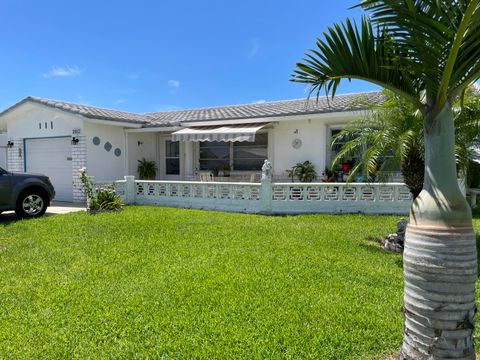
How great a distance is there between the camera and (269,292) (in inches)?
214

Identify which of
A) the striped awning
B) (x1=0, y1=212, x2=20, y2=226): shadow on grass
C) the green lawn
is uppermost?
the striped awning

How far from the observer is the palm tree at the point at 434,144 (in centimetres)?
286

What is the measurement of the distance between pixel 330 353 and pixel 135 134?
59.0 feet

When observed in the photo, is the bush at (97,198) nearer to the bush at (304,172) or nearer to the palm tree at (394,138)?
the bush at (304,172)

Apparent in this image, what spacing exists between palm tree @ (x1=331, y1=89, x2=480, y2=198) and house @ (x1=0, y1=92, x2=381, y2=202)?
18.3 ft

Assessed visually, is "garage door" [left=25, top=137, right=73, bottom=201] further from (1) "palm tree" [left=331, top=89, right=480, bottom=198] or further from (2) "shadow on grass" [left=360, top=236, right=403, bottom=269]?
A: (2) "shadow on grass" [left=360, top=236, right=403, bottom=269]

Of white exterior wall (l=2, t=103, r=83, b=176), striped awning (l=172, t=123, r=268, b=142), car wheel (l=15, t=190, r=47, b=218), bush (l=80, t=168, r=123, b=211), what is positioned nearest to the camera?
car wheel (l=15, t=190, r=47, b=218)

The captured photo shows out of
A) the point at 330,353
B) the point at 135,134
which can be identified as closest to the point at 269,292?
the point at 330,353

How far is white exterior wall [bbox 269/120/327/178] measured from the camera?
1627 centimetres

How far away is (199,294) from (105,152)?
14.2m

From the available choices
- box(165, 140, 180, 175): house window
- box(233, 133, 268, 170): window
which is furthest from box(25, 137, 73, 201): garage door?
box(233, 133, 268, 170): window

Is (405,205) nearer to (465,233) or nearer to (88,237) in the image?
(465,233)

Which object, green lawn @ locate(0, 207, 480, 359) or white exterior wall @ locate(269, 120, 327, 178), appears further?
white exterior wall @ locate(269, 120, 327, 178)

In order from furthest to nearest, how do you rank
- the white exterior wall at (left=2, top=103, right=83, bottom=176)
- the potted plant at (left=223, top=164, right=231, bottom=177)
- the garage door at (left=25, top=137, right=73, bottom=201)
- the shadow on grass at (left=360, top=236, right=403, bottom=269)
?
the potted plant at (left=223, top=164, right=231, bottom=177) → the garage door at (left=25, top=137, right=73, bottom=201) → the white exterior wall at (left=2, top=103, right=83, bottom=176) → the shadow on grass at (left=360, top=236, right=403, bottom=269)
